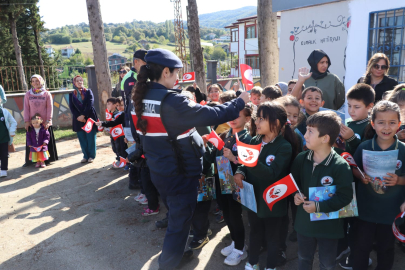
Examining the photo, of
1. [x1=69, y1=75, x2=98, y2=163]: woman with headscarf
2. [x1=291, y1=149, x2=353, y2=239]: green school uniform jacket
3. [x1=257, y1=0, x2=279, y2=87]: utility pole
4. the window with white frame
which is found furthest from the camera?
[x1=257, y1=0, x2=279, y2=87]: utility pole

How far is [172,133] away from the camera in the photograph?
2.68m

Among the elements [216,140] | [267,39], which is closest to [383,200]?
[216,140]

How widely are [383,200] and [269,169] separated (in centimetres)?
92

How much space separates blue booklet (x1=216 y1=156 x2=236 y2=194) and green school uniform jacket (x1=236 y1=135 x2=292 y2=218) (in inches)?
7.8

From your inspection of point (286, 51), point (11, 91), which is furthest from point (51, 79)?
point (286, 51)

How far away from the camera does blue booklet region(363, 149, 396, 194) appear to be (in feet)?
7.73

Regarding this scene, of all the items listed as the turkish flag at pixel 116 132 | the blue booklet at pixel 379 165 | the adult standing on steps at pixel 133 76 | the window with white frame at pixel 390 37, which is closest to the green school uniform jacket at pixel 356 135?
the blue booklet at pixel 379 165

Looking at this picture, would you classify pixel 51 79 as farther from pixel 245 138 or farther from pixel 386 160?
pixel 386 160

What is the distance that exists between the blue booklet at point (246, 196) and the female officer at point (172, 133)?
0.40 m

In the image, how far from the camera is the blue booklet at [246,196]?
8.84 ft

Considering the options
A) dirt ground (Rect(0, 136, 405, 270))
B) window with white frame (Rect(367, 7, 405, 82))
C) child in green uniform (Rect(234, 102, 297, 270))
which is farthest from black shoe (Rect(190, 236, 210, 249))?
window with white frame (Rect(367, 7, 405, 82))

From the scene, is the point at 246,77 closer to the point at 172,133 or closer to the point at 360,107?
the point at 360,107

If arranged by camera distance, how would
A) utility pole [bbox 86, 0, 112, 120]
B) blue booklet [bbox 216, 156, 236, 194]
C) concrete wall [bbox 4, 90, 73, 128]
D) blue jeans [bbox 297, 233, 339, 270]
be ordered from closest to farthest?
blue jeans [bbox 297, 233, 339, 270] < blue booklet [bbox 216, 156, 236, 194] < utility pole [bbox 86, 0, 112, 120] < concrete wall [bbox 4, 90, 73, 128]

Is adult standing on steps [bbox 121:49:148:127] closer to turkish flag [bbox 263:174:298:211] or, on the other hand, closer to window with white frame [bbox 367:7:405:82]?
turkish flag [bbox 263:174:298:211]
